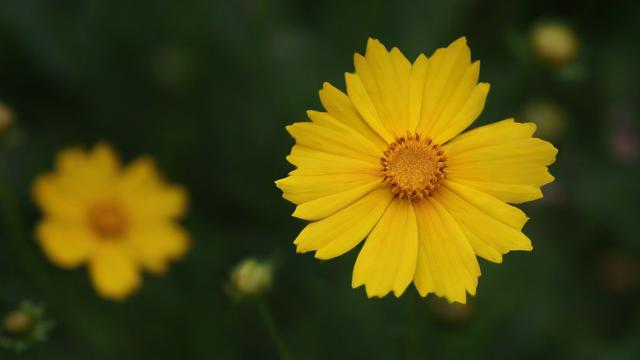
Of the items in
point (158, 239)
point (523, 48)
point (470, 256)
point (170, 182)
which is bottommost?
point (470, 256)

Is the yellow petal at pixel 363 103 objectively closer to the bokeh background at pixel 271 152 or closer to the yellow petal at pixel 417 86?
the yellow petal at pixel 417 86

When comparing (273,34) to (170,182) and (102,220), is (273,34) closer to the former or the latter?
(170,182)

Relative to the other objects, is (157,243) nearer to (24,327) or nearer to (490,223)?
(24,327)

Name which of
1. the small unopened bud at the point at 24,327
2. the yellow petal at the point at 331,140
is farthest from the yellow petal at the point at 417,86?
the small unopened bud at the point at 24,327

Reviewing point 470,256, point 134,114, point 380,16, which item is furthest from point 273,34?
point 470,256

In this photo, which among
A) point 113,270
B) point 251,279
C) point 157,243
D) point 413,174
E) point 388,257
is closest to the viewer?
point 388,257

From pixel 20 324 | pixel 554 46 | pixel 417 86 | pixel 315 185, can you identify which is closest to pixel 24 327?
pixel 20 324

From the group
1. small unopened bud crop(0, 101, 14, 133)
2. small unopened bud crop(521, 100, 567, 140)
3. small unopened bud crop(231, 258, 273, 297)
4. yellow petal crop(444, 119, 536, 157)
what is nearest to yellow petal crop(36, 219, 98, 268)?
small unopened bud crop(0, 101, 14, 133)

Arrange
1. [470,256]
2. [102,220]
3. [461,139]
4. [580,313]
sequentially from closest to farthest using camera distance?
1. [470,256]
2. [461,139]
3. [102,220]
4. [580,313]
